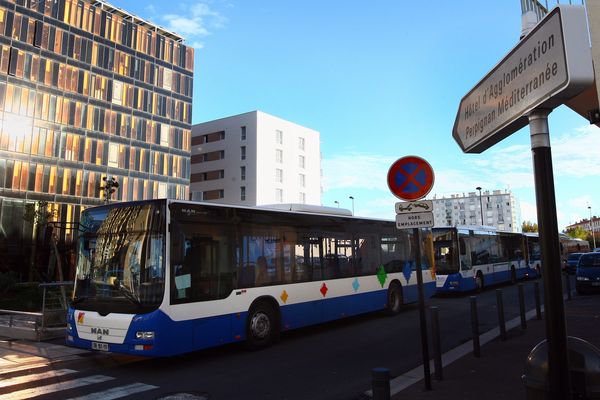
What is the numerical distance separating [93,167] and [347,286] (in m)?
40.6

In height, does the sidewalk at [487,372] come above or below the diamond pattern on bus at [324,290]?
below

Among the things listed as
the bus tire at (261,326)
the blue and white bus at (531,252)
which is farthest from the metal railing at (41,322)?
the blue and white bus at (531,252)

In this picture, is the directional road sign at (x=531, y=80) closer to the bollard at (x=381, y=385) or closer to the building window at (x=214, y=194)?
the bollard at (x=381, y=385)

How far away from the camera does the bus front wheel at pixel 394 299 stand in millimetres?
14044

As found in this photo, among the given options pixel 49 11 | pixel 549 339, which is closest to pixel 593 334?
pixel 549 339

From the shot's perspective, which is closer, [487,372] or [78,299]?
[487,372]

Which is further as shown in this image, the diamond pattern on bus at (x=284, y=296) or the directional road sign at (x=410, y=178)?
the diamond pattern on bus at (x=284, y=296)

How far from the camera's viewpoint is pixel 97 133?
46750mm

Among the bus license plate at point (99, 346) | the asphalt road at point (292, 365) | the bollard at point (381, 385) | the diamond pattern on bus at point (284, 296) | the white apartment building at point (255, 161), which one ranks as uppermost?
the white apartment building at point (255, 161)

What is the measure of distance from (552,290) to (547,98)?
1030 mm

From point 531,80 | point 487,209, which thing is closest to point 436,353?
point 531,80

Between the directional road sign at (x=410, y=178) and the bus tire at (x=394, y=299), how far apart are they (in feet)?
26.1

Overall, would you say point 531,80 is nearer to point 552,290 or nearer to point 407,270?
point 552,290

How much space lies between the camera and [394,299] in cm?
1434
